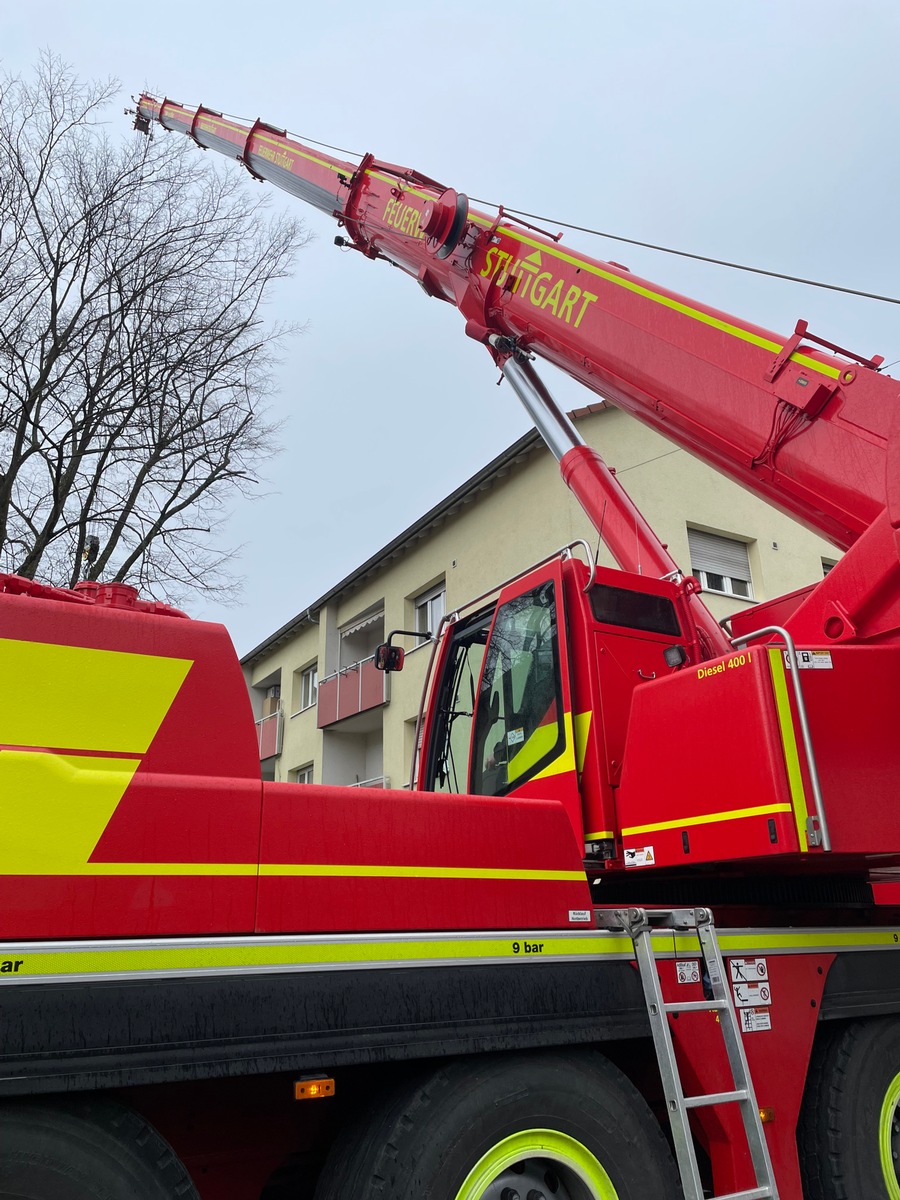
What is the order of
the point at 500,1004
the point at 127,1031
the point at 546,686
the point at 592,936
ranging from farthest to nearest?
the point at 546,686
the point at 592,936
the point at 500,1004
the point at 127,1031

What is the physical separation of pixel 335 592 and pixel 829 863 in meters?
21.2

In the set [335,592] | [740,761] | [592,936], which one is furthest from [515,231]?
[335,592]

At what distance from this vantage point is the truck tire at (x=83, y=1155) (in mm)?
2469

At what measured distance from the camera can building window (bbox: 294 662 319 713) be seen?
2733 cm

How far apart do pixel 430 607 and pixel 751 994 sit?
1784 centimetres

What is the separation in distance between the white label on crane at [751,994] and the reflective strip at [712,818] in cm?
69

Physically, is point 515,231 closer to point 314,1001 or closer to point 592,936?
point 592,936

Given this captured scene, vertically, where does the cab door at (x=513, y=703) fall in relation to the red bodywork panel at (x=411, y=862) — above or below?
above

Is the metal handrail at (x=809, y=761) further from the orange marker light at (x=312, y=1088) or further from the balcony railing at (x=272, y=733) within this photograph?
the balcony railing at (x=272, y=733)

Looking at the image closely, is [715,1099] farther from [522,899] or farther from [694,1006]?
[522,899]

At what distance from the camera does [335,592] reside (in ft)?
81.8

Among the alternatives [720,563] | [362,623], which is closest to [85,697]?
[720,563]

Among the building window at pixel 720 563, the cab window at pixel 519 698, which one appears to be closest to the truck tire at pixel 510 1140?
the cab window at pixel 519 698

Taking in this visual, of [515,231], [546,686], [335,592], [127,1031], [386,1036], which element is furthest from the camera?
[335,592]
